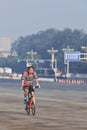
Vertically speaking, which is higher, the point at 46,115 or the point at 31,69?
the point at 31,69

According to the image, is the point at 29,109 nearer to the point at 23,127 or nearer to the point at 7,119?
the point at 7,119

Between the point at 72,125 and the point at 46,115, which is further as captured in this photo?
the point at 46,115

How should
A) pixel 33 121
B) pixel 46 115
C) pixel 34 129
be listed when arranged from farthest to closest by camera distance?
pixel 46 115 < pixel 33 121 < pixel 34 129

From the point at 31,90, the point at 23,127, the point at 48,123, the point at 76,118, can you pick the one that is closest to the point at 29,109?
the point at 31,90

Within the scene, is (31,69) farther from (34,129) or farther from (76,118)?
(34,129)

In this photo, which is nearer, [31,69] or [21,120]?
[21,120]

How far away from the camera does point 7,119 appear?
80.0 ft

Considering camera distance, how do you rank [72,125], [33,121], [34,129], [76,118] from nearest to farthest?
[34,129] → [72,125] → [33,121] → [76,118]

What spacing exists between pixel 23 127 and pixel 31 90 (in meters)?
6.63

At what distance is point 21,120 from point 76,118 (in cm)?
240

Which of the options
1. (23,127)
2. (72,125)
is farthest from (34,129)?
(72,125)

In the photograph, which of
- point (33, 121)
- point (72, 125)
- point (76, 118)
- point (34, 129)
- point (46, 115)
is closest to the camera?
point (34, 129)

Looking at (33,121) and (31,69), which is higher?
(31,69)

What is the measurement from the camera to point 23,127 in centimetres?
2111
